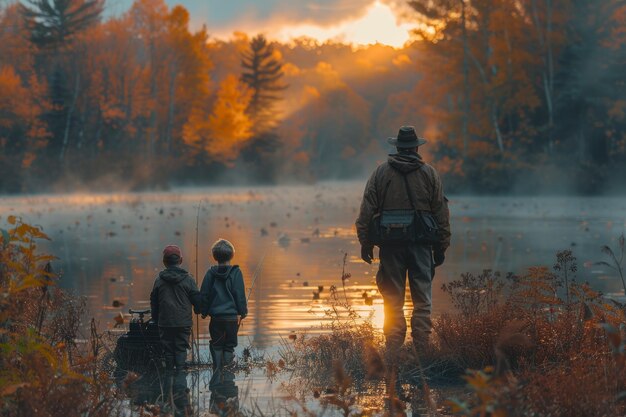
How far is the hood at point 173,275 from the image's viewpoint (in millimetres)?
9508

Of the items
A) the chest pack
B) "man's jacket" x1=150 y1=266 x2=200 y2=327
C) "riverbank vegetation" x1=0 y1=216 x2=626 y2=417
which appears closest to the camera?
"riverbank vegetation" x1=0 y1=216 x2=626 y2=417

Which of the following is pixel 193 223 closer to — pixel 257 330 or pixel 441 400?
pixel 257 330

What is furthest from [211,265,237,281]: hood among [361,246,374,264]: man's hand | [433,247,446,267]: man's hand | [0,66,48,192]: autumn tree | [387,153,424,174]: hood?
[0,66,48,192]: autumn tree

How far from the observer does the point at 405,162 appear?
9539 millimetres

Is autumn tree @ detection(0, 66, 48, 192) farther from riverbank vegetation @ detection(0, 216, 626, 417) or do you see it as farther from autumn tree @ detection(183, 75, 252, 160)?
riverbank vegetation @ detection(0, 216, 626, 417)

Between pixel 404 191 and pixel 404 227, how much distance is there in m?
0.34

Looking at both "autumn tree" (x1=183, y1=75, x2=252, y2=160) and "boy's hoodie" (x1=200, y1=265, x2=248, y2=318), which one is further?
"autumn tree" (x1=183, y1=75, x2=252, y2=160)

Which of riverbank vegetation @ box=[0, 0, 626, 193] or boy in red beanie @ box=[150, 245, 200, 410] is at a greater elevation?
riverbank vegetation @ box=[0, 0, 626, 193]

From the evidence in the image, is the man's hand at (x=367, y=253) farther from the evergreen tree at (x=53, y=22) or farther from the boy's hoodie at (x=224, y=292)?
the evergreen tree at (x=53, y=22)

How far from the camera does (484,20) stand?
53500mm

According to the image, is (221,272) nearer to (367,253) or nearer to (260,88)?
(367,253)

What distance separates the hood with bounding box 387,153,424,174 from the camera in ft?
31.1

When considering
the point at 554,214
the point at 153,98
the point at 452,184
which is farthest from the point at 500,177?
the point at 153,98

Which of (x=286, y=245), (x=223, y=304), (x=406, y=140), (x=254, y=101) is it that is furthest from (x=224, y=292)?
(x=254, y=101)
